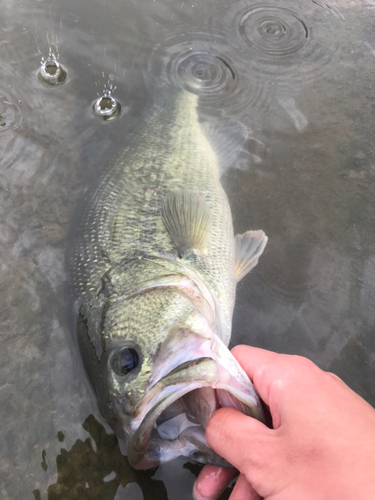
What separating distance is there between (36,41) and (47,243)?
2728mm

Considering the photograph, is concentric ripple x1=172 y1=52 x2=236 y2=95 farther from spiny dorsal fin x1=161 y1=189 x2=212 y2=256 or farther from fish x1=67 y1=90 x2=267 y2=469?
spiny dorsal fin x1=161 y1=189 x2=212 y2=256

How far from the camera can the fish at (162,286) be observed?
5.65 ft

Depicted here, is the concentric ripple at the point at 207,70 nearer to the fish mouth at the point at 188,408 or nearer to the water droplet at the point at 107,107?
the water droplet at the point at 107,107

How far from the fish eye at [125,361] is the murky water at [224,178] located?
58 cm

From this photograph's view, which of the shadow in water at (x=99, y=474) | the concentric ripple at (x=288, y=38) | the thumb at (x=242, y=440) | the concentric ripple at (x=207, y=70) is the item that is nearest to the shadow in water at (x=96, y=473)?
the shadow in water at (x=99, y=474)

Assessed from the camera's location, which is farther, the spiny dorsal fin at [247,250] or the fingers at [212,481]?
the spiny dorsal fin at [247,250]

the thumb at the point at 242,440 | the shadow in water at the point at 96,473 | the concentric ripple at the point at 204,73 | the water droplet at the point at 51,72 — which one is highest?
the concentric ripple at the point at 204,73

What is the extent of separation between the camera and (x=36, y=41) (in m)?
4.20

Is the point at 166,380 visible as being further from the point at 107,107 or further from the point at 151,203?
the point at 107,107

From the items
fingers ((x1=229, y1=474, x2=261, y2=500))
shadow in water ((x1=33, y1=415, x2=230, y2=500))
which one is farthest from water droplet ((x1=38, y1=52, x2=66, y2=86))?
fingers ((x1=229, y1=474, x2=261, y2=500))

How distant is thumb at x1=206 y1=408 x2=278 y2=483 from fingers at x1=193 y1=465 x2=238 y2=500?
0.43m

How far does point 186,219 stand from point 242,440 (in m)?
1.60

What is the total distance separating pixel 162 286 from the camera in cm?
222

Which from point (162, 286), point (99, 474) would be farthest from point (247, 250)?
→ point (99, 474)
